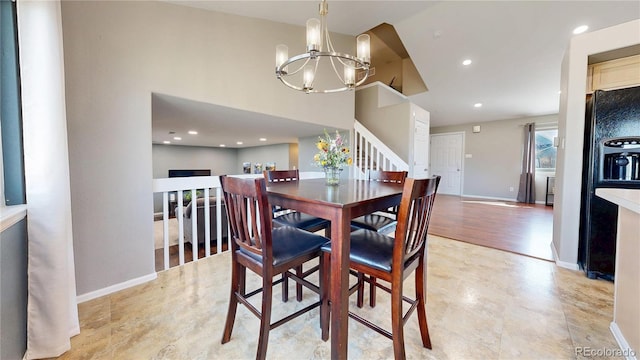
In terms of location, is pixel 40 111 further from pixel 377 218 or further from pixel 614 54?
pixel 614 54

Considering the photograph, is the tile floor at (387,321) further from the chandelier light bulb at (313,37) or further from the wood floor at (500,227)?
the chandelier light bulb at (313,37)

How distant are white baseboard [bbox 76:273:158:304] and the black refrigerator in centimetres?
372

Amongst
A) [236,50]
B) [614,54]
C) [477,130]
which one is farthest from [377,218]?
[477,130]

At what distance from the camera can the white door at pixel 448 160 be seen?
7.30 meters

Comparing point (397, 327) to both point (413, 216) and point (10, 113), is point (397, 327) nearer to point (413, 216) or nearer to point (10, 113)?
point (413, 216)

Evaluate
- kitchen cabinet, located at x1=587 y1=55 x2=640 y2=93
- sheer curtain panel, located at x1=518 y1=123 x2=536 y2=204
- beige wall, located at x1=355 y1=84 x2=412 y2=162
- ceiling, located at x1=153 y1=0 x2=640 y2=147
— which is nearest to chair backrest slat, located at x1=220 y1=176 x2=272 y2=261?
ceiling, located at x1=153 y1=0 x2=640 y2=147

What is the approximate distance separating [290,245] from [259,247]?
7.4 inches

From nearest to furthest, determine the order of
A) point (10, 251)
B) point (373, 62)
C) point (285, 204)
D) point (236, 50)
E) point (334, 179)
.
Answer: point (10, 251)
point (285, 204)
point (334, 179)
point (236, 50)
point (373, 62)

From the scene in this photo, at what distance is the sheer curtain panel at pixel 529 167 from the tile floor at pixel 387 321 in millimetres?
5010

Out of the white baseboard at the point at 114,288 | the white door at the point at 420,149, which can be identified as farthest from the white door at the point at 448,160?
the white baseboard at the point at 114,288

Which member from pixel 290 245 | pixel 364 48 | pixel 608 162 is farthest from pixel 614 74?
pixel 290 245

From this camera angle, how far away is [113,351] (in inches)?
48.4

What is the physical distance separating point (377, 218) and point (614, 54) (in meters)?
2.51

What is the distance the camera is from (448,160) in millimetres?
7496
